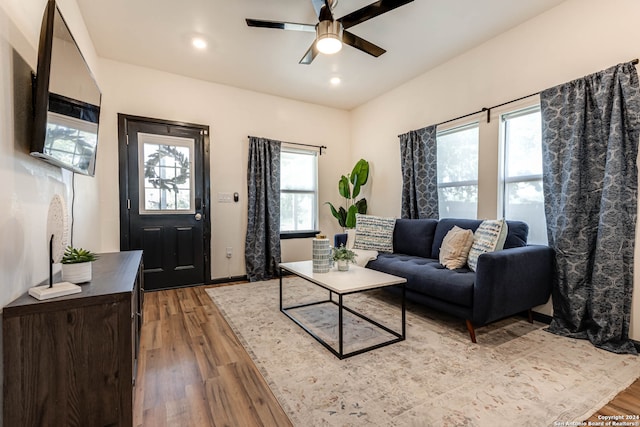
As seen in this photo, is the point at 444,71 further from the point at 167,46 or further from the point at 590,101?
the point at 167,46

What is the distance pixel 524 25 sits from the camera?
2.68 m

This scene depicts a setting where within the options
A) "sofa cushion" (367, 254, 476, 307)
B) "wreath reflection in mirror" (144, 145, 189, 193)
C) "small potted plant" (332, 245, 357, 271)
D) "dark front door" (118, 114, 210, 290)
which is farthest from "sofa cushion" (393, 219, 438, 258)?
"wreath reflection in mirror" (144, 145, 189, 193)

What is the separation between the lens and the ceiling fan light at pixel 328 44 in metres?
2.17

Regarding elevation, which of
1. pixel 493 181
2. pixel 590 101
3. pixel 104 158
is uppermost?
pixel 590 101

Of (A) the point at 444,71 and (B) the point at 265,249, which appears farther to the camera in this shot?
(B) the point at 265,249

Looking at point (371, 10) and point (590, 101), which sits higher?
point (371, 10)

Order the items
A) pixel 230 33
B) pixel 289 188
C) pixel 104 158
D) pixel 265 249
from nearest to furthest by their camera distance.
Answer: pixel 230 33 → pixel 104 158 → pixel 265 249 → pixel 289 188

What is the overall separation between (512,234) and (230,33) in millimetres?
3263

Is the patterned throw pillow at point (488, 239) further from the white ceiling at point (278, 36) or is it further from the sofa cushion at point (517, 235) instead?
the white ceiling at point (278, 36)

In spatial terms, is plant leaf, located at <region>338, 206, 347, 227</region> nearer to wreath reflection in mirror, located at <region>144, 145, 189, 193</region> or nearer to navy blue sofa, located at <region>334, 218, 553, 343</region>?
navy blue sofa, located at <region>334, 218, 553, 343</region>

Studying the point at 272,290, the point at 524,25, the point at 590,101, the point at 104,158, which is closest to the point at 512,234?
the point at 590,101

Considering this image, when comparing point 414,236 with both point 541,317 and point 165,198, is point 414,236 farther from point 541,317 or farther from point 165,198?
point 165,198

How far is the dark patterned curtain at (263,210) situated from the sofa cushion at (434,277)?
1.70 m

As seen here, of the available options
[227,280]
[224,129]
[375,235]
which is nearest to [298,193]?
[224,129]
